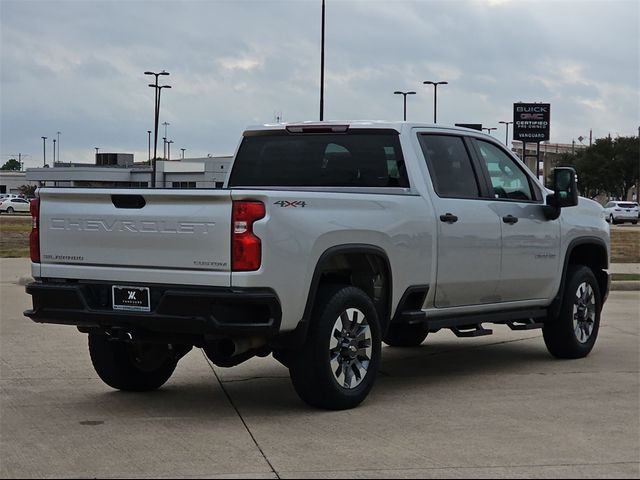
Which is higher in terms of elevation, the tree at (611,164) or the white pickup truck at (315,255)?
the tree at (611,164)

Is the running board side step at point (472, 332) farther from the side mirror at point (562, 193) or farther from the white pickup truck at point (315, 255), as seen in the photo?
the side mirror at point (562, 193)

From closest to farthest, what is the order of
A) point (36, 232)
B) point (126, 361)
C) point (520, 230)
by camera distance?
point (36, 232) < point (126, 361) < point (520, 230)

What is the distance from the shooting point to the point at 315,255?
24.8 ft

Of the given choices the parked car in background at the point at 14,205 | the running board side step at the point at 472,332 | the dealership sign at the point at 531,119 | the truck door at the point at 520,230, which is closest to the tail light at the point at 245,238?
the running board side step at the point at 472,332

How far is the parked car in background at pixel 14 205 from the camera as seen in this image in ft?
251

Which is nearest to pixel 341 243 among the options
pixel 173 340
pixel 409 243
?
pixel 409 243

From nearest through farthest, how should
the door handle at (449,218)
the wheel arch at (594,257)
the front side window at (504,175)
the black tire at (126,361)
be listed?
the black tire at (126,361)
the door handle at (449,218)
the front side window at (504,175)
the wheel arch at (594,257)

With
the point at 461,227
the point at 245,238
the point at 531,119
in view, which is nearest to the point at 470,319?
the point at 461,227

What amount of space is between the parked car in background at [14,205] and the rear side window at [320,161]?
69.5m

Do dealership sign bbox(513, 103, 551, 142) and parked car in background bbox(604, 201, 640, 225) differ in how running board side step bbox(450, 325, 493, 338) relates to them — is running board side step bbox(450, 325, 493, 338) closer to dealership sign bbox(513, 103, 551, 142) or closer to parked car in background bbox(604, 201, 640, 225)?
dealership sign bbox(513, 103, 551, 142)

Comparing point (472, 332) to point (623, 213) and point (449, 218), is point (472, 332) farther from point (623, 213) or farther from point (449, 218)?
point (623, 213)

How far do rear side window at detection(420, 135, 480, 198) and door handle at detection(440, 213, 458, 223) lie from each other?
0.66ft

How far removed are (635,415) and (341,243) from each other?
2.36 metres

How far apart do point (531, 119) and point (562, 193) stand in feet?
151
